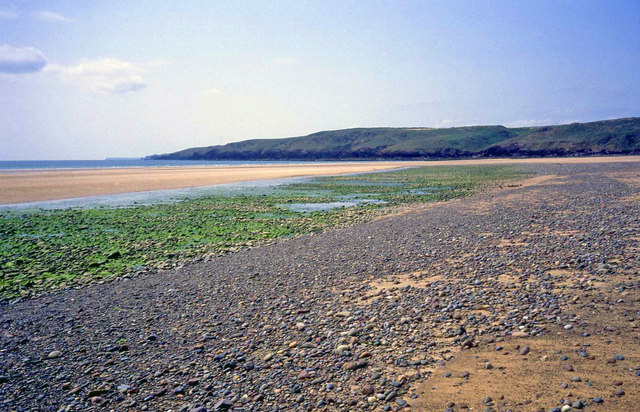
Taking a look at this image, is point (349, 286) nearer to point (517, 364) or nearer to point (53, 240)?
point (517, 364)

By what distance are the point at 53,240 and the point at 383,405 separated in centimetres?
1698

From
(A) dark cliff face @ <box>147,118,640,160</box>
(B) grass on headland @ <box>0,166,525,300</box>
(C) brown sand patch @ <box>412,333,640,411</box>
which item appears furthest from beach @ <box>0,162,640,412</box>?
(A) dark cliff face @ <box>147,118,640,160</box>

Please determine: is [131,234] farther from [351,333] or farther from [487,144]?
[487,144]

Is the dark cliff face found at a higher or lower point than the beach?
higher

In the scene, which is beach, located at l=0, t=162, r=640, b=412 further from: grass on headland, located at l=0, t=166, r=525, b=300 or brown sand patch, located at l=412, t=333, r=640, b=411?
grass on headland, located at l=0, t=166, r=525, b=300

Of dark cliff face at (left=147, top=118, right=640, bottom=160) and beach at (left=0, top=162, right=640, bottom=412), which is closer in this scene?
beach at (left=0, top=162, right=640, bottom=412)

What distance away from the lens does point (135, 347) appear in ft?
23.0

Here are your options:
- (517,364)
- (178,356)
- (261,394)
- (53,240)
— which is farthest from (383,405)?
(53,240)

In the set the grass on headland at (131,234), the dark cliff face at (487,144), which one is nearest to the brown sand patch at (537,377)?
the grass on headland at (131,234)

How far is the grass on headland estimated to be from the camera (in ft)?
40.5

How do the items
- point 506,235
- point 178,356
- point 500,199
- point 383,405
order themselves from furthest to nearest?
point 500,199 → point 506,235 → point 178,356 → point 383,405

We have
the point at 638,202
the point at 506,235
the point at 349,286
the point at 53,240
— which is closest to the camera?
the point at 349,286

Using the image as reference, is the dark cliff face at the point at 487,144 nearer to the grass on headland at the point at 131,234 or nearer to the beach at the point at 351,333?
the grass on headland at the point at 131,234

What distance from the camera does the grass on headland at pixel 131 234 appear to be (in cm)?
1236
